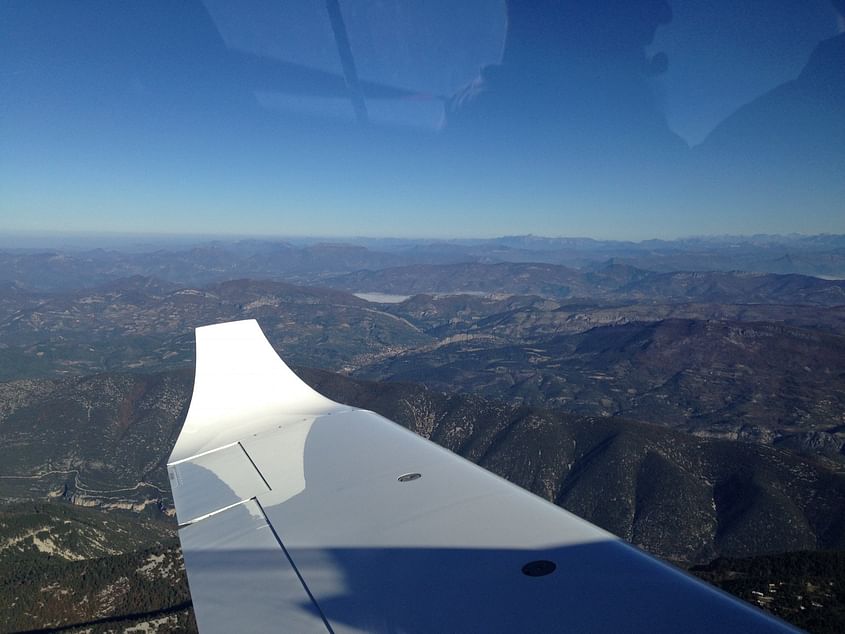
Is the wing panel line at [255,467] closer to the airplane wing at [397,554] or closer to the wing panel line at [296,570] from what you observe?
the airplane wing at [397,554]

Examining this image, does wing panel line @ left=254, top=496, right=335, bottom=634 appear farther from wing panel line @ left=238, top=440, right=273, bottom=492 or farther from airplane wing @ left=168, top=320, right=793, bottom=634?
wing panel line @ left=238, top=440, right=273, bottom=492

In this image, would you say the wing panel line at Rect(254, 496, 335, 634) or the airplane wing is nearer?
the airplane wing

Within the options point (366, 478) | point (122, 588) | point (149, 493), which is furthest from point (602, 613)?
point (149, 493)

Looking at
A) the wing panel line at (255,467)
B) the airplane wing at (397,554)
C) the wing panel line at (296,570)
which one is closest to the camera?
the airplane wing at (397,554)

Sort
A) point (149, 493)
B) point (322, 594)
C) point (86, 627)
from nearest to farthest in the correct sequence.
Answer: point (322, 594) → point (86, 627) → point (149, 493)

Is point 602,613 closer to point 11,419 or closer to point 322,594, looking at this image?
point 322,594

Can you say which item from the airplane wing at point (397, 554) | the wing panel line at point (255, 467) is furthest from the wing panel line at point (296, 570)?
the wing panel line at point (255, 467)

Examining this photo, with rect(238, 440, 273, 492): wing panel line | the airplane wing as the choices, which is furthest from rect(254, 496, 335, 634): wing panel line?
rect(238, 440, 273, 492): wing panel line

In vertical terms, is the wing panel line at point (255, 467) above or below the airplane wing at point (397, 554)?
below
